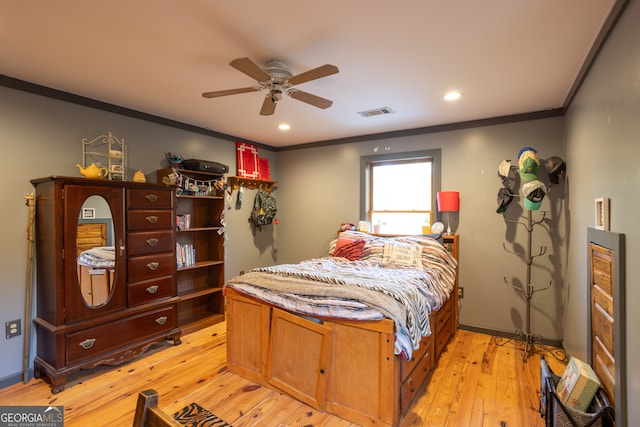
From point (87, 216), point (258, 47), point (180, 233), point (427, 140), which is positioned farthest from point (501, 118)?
point (87, 216)

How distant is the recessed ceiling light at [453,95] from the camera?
2.82 metres

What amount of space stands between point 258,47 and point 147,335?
274cm

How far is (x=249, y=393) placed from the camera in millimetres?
2424

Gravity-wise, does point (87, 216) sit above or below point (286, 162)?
below

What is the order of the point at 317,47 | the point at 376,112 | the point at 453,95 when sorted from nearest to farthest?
the point at 317,47 < the point at 453,95 < the point at 376,112

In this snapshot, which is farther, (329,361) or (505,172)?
(505,172)

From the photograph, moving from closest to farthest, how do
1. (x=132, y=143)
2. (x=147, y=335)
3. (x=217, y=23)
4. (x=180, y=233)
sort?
(x=217, y=23)
(x=147, y=335)
(x=132, y=143)
(x=180, y=233)

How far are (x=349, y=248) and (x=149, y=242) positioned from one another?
2084mm

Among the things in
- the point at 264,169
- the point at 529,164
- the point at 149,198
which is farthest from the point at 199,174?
the point at 529,164

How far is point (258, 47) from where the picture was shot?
206 centimetres

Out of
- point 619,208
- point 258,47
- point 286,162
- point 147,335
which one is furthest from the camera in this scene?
point 286,162

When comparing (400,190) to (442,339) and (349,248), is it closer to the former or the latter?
(349,248)

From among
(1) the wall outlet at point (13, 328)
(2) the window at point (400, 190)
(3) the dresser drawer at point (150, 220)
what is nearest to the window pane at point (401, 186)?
(2) the window at point (400, 190)

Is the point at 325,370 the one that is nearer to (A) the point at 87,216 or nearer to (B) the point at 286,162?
(A) the point at 87,216
